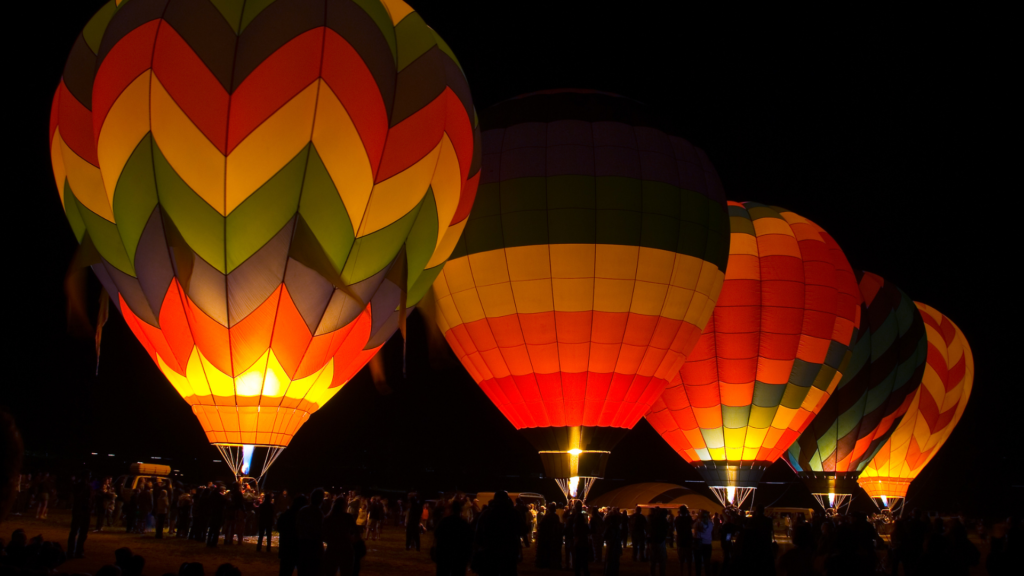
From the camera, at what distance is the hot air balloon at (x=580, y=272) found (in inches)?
472

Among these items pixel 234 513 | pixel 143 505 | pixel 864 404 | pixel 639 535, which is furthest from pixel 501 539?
pixel 864 404

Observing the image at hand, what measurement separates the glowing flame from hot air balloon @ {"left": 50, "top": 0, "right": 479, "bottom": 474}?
0.17 ft

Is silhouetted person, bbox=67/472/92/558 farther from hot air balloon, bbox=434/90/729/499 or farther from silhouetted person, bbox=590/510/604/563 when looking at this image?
hot air balloon, bbox=434/90/729/499

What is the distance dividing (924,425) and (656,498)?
761cm

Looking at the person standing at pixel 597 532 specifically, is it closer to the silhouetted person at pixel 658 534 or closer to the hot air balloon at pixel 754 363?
the silhouetted person at pixel 658 534

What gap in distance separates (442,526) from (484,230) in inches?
314

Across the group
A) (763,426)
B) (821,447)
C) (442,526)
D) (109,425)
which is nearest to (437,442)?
(109,425)

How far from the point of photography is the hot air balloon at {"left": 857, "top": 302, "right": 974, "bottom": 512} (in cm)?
2142

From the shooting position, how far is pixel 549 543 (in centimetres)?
905

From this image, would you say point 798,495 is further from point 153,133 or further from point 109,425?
point 153,133

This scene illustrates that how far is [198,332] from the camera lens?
8.13 m

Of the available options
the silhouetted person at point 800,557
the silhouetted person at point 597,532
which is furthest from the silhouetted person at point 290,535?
the silhouetted person at point 597,532

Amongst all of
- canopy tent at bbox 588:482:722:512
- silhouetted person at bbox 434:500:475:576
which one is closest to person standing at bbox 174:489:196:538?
silhouetted person at bbox 434:500:475:576

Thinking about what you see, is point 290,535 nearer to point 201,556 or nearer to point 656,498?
point 201,556
